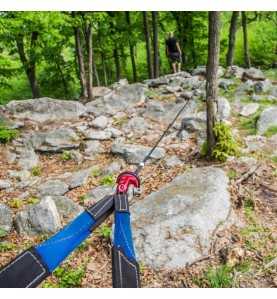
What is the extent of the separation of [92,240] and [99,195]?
1.59 meters

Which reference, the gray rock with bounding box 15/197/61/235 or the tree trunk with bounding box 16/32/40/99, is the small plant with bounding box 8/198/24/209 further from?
the tree trunk with bounding box 16/32/40/99

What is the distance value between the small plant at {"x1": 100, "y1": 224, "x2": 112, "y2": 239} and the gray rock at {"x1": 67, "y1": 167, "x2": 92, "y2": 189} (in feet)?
6.60

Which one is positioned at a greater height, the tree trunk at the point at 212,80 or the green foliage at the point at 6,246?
the tree trunk at the point at 212,80

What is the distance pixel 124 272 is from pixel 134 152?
6920mm

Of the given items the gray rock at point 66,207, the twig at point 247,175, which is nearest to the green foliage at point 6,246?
the gray rock at point 66,207

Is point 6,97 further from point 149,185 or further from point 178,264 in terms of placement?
point 178,264

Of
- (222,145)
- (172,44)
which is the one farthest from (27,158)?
(172,44)

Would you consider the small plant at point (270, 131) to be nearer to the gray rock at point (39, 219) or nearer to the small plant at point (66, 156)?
the small plant at point (66, 156)

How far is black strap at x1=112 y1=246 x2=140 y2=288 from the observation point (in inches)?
138

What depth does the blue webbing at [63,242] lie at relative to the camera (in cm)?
353

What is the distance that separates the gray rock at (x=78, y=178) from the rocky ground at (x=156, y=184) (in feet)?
0.08

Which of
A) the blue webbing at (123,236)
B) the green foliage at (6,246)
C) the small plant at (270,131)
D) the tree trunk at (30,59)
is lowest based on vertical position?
the green foliage at (6,246)

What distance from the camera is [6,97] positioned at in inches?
1200

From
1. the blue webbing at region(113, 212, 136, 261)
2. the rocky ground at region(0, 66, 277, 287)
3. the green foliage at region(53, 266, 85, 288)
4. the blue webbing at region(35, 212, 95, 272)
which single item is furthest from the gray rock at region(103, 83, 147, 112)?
the blue webbing at region(35, 212, 95, 272)
